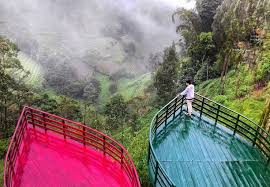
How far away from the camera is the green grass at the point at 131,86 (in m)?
72.2

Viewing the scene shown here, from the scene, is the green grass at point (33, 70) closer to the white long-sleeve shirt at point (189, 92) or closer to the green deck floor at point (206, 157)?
the white long-sleeve shirt at point (189, 92)

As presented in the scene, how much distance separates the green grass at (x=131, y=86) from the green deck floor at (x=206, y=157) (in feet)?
185

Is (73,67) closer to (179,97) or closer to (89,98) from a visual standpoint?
(89,98)

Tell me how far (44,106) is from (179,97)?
26.0 m

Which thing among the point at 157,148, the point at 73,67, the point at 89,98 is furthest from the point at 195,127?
the point at 73,67

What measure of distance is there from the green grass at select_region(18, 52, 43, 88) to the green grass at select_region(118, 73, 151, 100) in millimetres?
18092

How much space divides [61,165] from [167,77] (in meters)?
28.1

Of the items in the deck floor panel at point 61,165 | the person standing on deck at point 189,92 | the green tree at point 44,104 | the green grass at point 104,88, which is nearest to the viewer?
the deck floor panel at point 61,165

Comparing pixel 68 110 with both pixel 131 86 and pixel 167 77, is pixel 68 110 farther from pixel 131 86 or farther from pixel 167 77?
pixel 131 86

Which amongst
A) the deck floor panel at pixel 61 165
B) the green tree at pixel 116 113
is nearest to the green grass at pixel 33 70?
the green tree at pixel 116 113

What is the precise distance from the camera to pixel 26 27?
378 ft

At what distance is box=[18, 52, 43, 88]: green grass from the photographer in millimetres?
81800

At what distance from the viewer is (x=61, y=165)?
33.6 feet

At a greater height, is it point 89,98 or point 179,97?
point 179,97
